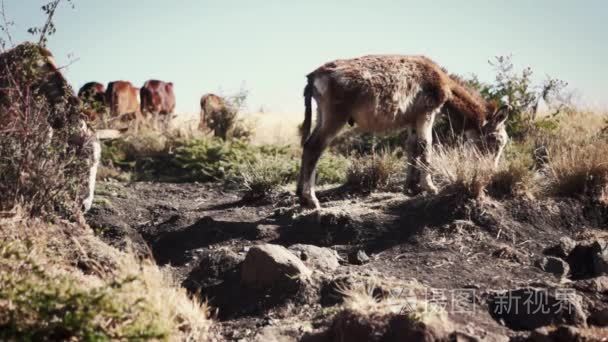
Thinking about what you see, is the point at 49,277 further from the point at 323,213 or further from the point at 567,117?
the point at 567,117

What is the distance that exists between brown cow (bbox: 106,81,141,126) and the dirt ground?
23.7ft

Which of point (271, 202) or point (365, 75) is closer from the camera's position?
point (365, 75)

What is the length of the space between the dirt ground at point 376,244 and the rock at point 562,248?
0.37 ft

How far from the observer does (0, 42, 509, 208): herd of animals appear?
894 centimetres

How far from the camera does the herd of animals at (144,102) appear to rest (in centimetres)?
1694

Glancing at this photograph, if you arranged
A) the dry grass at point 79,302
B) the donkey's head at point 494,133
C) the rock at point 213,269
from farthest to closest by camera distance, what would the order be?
the donkey's head at point 494,133
the rock at point 213,269
the dry grass at point 79,302

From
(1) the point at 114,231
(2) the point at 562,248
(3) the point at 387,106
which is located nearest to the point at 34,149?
(1) the point at 114,231

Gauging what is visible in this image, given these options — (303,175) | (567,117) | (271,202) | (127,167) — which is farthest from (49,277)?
(567,117)

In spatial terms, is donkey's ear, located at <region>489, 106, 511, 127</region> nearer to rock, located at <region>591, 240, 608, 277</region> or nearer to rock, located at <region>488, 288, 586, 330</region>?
rock, located at <region>591, 240, 608, 277</region>

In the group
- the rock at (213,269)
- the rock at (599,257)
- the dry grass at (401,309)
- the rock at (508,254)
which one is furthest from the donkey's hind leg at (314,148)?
the dry grass at (401,309)

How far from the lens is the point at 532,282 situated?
6.70 metres

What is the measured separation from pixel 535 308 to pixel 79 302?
3416mm

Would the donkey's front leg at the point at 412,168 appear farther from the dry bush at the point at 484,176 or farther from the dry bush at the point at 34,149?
the dry bush at the point at 34,149

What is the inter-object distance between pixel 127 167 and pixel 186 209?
4.14 metres
